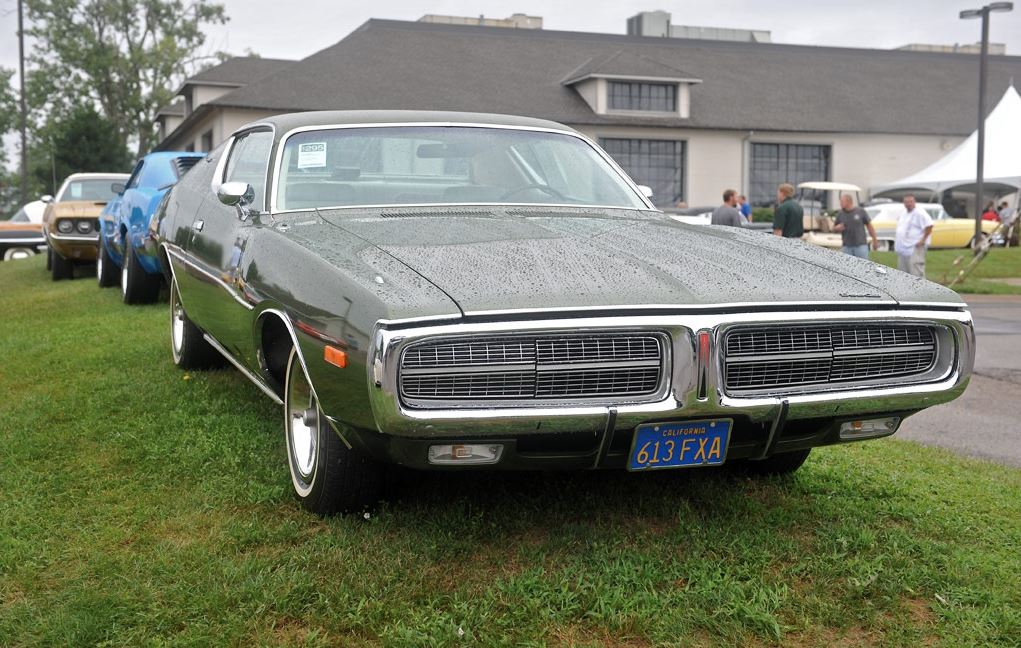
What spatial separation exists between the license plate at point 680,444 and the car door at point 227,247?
1.74 meters

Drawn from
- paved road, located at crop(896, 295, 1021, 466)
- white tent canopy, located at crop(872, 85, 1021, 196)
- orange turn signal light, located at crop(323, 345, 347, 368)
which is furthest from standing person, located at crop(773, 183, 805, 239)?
white tent canopy, located at crop(872, 85, 1021, 196)

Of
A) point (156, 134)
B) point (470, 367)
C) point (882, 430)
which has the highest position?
point (156, 134)

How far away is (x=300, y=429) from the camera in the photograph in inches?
161

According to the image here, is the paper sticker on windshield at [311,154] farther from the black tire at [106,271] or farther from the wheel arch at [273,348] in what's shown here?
the black tire at [106,271]

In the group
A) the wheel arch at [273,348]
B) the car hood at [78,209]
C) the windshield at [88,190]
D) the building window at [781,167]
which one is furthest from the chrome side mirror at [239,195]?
the building window at [781,167]

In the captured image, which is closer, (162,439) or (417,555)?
(417,555)

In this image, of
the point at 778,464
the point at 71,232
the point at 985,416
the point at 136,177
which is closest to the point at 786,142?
the point at 71,232

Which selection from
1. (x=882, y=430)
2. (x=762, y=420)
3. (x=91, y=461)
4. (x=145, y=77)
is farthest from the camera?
(x=145, y=77)

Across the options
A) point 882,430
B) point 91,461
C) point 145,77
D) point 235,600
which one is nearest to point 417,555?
point 235,600

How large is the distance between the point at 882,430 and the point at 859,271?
1.90 ft

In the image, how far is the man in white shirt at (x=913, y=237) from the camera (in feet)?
55.6

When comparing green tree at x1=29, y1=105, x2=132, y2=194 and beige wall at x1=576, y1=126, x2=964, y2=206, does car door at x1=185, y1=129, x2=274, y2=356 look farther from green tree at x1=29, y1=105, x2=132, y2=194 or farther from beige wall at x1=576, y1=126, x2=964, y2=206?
green tree at x1=29, y1=105, x2=132, y2=194

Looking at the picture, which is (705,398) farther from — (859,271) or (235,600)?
(235,600)

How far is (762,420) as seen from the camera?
3.33m
